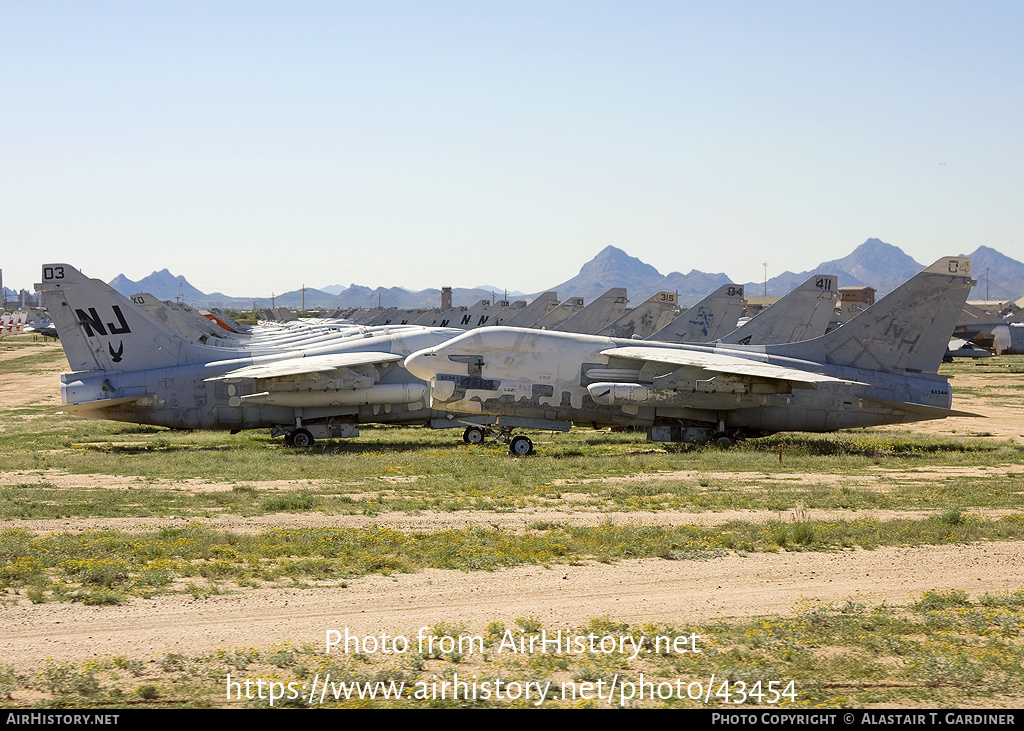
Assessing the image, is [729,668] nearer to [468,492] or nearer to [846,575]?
[846,575]

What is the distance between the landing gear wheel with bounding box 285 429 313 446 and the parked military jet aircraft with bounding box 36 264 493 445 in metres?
0.03

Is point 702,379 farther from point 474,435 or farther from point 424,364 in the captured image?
point 424,364

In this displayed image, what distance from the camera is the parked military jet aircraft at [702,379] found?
27703mm

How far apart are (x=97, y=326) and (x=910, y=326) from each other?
26.1 metres

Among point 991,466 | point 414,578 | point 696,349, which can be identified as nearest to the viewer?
point 414,578

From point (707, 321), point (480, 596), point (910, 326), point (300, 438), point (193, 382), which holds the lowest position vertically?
point (300, 438)

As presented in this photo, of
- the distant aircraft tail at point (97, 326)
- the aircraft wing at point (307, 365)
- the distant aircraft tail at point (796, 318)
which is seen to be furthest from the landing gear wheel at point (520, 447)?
the distant aircraft tail at point (97, 326)

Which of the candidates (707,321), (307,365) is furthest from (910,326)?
(307,365)

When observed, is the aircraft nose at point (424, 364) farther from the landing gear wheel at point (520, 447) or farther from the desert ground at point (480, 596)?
the desert ground at point (480, 596)

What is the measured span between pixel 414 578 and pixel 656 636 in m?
3.81

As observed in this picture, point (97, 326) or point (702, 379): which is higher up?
point (97, 326)

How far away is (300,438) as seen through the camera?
99.7ft

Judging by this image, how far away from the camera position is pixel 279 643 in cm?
938
